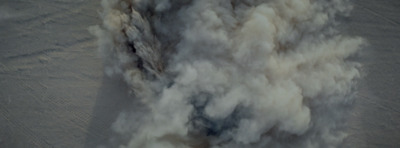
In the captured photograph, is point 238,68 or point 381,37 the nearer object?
point 238,68

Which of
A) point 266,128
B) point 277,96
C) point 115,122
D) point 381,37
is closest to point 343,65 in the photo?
point 381,37

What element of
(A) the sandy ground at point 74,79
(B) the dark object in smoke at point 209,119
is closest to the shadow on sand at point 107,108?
(A) the sandy ground at point 74,79

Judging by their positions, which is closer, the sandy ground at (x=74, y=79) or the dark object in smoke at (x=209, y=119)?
the dark object in smoke at (x=209, y=119)

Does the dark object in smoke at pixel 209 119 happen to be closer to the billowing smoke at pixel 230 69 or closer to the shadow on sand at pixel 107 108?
the billowing smoke at pixel 230 69

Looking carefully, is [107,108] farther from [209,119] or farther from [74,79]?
[209,119]

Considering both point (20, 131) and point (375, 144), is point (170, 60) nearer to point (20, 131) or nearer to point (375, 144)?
point (20, 131)

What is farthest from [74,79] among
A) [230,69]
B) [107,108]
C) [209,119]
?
[230,69]
